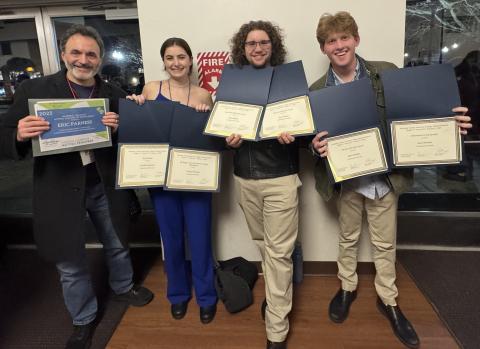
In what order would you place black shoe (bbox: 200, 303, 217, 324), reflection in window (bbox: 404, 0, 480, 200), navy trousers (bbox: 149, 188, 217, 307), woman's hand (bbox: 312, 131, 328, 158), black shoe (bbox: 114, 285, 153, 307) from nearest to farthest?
woman's hand (bbox: 312, 131, 328, 158)
navy trousers (bbox: 149, 188, 217, 307)
black shoe (bbox: 200, 303, 217, 324)
black shoe (bbox: 114, 285, 153, 307)
reflection in window (bbox: 404, 0, 480, 200)

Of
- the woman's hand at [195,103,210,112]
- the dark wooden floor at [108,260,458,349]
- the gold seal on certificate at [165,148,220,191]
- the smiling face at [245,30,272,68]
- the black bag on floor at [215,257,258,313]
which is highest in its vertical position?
the smiling face at [245,30,272,68]

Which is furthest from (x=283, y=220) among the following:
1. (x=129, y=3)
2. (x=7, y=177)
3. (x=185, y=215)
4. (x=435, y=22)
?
(x=7, y=177)

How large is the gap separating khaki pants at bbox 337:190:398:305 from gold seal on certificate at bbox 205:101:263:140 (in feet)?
2.05

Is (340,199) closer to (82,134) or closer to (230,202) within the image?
(230,202)

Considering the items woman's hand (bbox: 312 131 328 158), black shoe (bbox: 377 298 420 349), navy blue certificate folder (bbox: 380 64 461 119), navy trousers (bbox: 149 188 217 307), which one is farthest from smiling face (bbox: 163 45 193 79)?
black shoe (bbox: 377 298 420 349)

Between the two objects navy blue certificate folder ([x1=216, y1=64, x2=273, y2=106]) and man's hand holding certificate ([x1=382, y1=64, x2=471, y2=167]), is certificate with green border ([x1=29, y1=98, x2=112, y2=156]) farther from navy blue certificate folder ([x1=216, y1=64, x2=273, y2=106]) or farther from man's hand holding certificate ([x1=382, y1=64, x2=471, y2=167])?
man's hand holding certificate ([x1=382, y1=64, x2=471, y2=167])

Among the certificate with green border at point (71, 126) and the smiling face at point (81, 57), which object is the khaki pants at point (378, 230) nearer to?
the certificate with green border at point (71, 126)

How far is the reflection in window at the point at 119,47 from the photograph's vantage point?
2.52 meters

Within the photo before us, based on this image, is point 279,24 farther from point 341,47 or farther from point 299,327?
point 299,327

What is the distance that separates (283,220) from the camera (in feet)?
5.16

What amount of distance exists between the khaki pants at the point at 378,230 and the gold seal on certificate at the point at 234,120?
625mm

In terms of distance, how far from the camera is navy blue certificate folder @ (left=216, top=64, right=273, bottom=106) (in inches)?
59.2

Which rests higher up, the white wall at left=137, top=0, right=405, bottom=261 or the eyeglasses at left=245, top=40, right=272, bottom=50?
the white wall at left=137, top=0, right=405, bottom=261

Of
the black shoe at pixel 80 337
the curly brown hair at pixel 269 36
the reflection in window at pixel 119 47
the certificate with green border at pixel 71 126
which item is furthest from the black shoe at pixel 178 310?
the reflection in window at pixel 119 47
